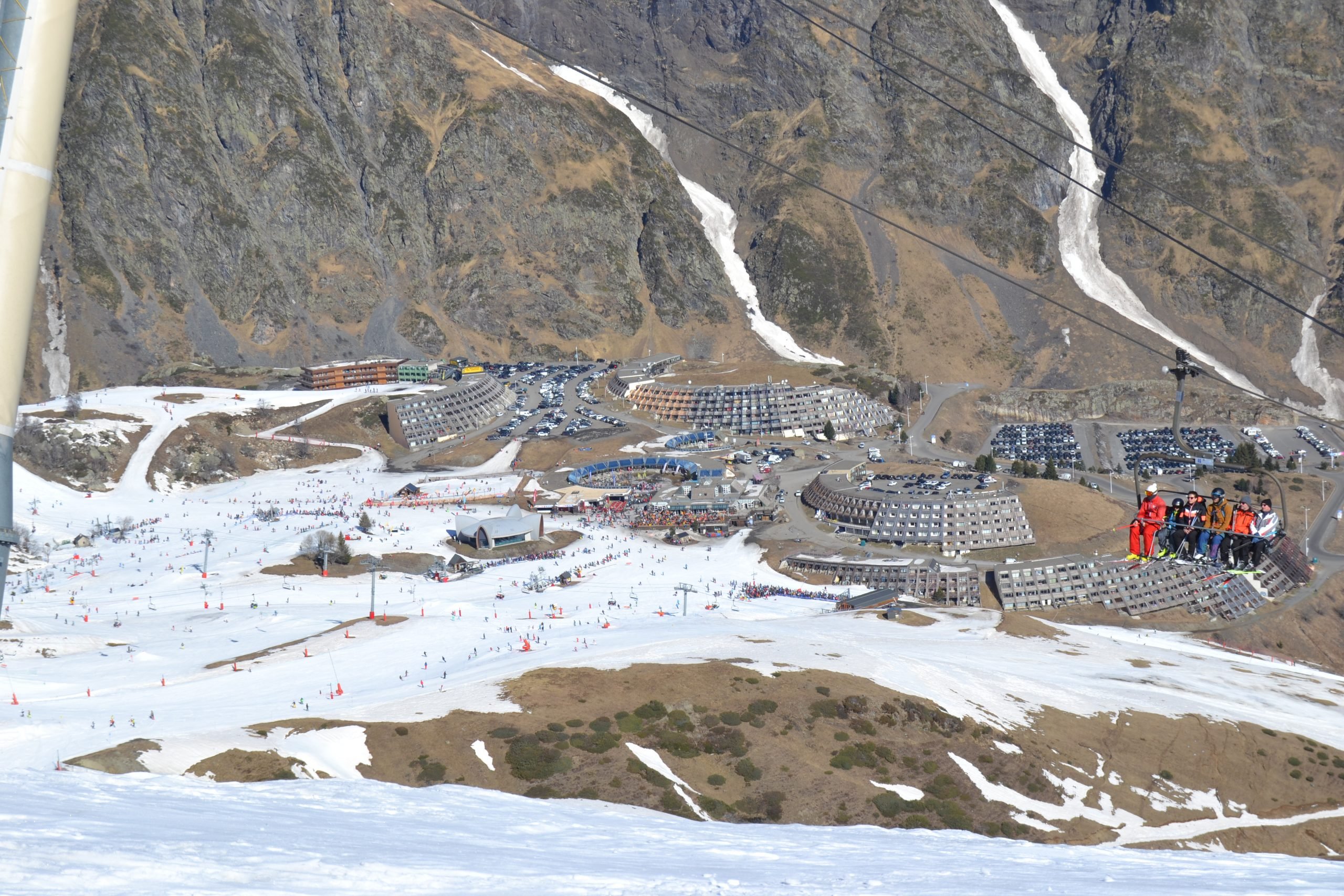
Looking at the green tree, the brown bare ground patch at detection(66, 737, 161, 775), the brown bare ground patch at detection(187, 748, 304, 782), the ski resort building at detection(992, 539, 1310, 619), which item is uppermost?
the green tree

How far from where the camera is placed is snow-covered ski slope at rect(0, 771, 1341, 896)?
25062 millimetres

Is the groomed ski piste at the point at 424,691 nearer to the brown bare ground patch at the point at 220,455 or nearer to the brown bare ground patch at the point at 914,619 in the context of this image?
the brown bare ground patch at the point at 914,619

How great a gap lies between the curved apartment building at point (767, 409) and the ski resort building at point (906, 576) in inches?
2373

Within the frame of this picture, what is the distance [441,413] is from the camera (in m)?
185

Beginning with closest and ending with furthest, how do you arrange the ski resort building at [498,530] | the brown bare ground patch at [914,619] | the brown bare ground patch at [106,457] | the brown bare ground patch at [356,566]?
the brown bare ground patch at [914,619], the brown bare ground patch at [356,566], the ski resort building at [498,530], the brown bare ground patch at [106,457]

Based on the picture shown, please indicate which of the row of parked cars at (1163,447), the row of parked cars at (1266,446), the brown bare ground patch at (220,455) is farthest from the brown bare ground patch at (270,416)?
the row of parked cars at (1266,446)

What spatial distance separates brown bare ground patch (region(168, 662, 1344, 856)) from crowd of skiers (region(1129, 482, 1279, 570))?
17.1 m

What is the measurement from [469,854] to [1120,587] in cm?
10493

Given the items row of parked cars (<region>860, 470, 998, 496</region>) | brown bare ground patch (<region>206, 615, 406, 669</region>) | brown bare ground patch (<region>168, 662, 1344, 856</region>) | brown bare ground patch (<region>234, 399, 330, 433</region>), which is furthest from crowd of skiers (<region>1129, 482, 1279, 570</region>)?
brown bare ground patch (<region>234, 399, 330, 433</region>)

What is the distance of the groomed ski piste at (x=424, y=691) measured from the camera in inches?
1137

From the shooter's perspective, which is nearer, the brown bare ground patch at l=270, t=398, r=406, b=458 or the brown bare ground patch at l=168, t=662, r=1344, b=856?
the brown bare ground patch at l=168, t=662, r=1344, b=856

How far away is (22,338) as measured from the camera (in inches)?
631

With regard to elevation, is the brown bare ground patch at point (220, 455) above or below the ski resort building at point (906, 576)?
above

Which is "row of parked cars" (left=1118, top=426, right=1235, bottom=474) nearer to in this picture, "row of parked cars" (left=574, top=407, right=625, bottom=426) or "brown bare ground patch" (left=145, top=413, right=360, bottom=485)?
"row of parked cars" (left=574, top=407, right=625, bottom=426)
